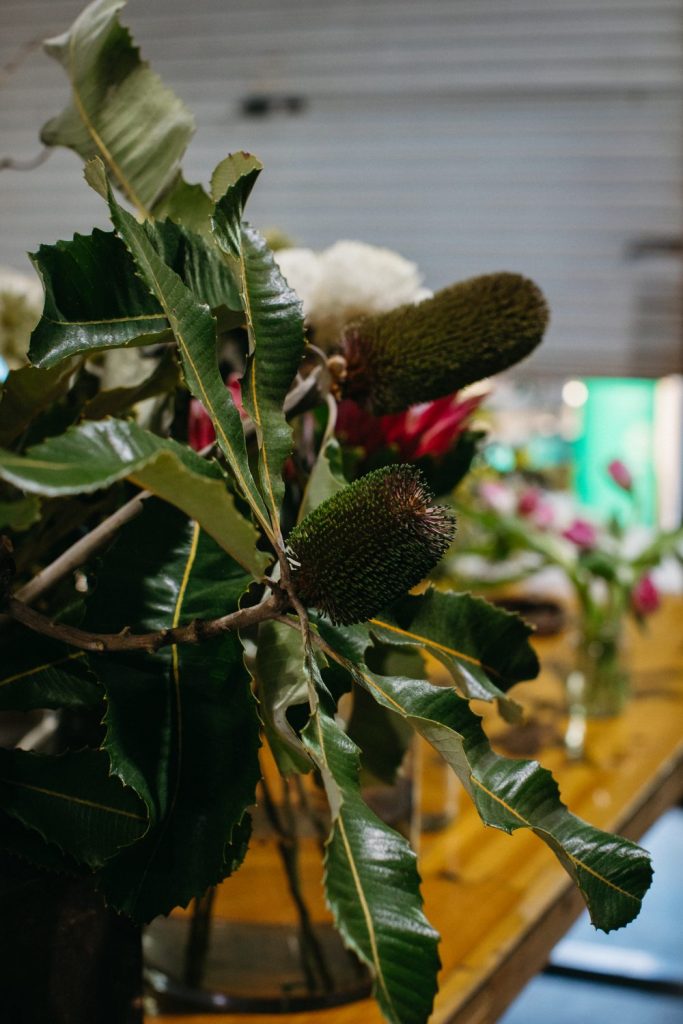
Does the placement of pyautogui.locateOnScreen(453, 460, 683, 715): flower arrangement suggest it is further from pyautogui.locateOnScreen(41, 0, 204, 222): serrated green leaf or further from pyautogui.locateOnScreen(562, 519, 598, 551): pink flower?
pyautogui.locateOnScreen(41, 0, 204, 222): serrated green leaf

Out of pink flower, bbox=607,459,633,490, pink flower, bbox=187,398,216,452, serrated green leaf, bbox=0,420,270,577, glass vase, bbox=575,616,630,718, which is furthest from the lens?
pink flower, bbox=607,459,633,490

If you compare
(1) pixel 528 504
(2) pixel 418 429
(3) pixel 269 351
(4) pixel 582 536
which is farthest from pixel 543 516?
(3) pixel 269 351

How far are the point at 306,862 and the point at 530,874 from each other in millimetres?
282

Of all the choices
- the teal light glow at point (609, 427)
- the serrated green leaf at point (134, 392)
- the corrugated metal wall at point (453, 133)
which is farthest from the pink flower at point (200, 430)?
the teal light glow at point (609, 427)

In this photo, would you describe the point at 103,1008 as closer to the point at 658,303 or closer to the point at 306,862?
the point at 306,862

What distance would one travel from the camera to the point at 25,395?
39 centimetres

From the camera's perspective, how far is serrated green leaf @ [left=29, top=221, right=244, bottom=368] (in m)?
0.34

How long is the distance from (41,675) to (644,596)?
113 centimetres

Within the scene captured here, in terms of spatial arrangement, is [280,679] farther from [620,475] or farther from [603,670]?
[620,475]

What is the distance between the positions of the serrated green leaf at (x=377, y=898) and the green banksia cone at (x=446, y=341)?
7.0 inches

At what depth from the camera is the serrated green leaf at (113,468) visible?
240mm

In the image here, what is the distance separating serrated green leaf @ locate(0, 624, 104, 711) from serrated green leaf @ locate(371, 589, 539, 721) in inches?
4.3

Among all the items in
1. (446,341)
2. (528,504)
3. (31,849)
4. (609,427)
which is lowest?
(609,427)

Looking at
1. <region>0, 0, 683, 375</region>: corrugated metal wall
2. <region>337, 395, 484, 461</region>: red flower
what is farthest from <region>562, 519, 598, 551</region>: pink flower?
<region>0, 0, 683, 375</region>: corrugated metal wall
